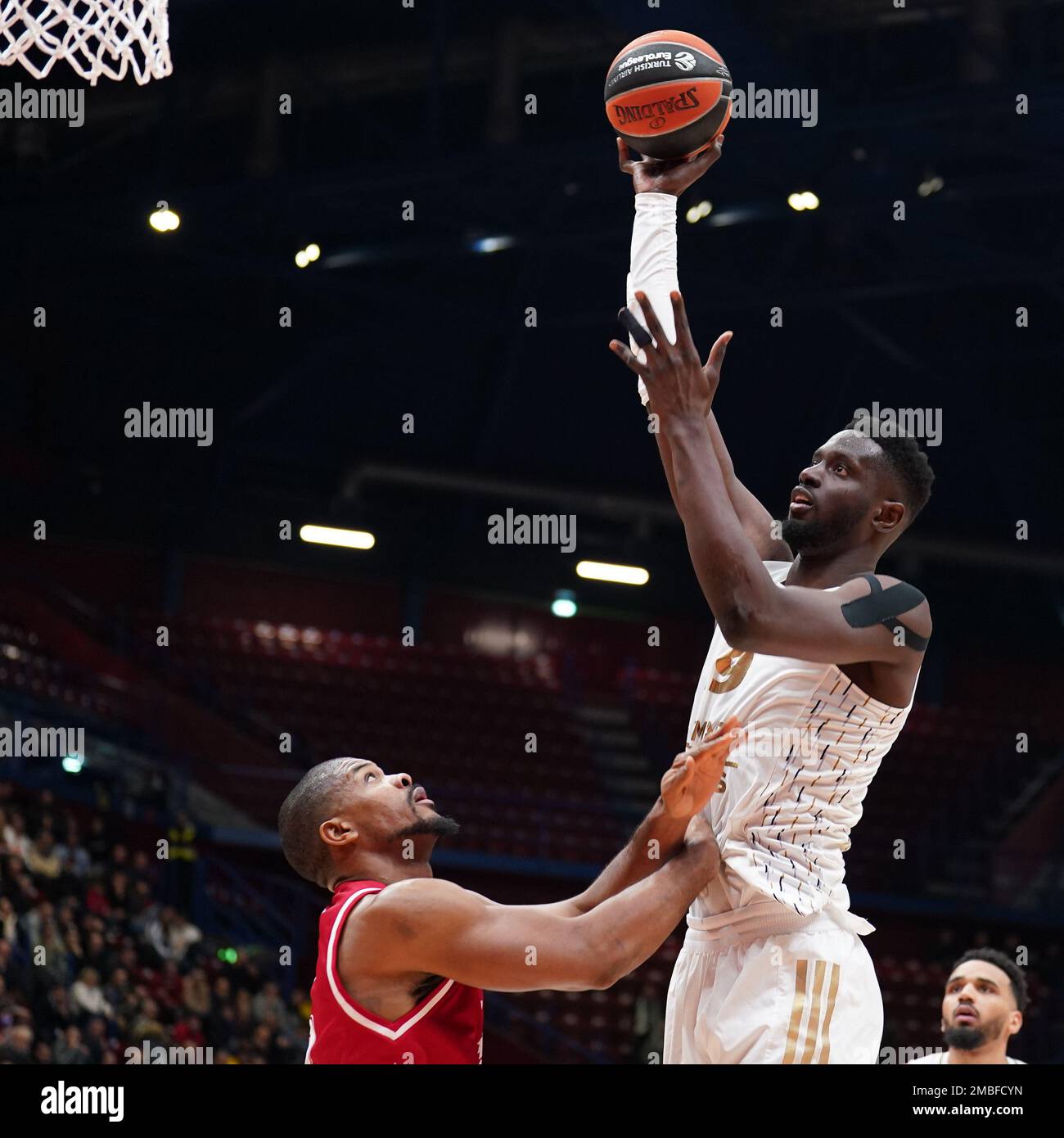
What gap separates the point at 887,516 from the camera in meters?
3.98

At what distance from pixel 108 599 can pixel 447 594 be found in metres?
3.61

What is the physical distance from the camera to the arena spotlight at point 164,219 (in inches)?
536

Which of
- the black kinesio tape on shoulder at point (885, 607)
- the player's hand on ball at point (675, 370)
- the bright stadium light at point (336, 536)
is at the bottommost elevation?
the black kinesio tape on shoulder at point (885, 607)

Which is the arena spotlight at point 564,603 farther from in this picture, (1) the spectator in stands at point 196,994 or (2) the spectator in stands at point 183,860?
(1) the spectator in stands at point 196,994

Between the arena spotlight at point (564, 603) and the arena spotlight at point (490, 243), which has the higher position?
the arena spotlight at point (490, 243)

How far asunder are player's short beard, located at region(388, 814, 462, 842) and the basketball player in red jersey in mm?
142

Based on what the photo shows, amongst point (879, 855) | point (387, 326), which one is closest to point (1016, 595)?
point (879, 855)

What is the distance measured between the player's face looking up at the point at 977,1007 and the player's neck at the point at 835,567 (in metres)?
3.11

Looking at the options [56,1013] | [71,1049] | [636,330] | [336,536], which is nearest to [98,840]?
[56,1013]

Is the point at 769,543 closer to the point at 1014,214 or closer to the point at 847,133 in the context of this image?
the point at 847,133

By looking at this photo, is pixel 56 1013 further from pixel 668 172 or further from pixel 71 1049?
pixel 668 172

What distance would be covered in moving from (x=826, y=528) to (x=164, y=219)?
1078cm
